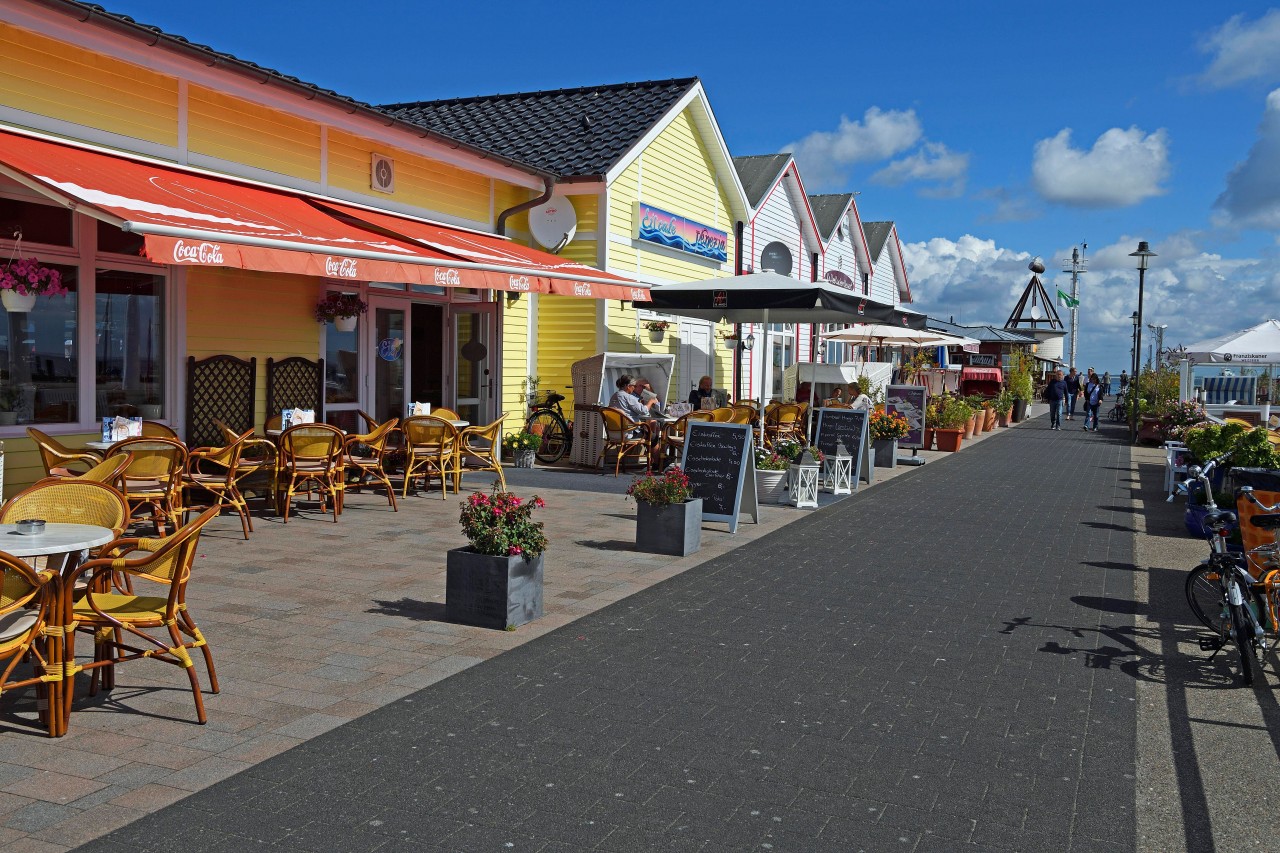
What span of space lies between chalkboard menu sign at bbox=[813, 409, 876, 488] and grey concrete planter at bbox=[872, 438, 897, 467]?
8.64 feet

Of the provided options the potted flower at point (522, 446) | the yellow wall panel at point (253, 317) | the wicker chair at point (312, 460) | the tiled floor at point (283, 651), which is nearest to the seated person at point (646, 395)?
the potted flower at point (522, 446)

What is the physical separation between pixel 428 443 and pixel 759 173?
54.0 ft

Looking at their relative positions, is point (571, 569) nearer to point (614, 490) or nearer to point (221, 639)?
point (221, 639)

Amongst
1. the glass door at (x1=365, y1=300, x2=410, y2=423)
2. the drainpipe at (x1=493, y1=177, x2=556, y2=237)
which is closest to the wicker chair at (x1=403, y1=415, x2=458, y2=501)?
the glass door at (x1=365, y1=300, x2=410, y2=423)

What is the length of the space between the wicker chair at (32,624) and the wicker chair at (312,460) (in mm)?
5273

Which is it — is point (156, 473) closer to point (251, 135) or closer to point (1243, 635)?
point (251, 135)

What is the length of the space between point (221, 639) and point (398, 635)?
949 mm

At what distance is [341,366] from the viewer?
12812 mm

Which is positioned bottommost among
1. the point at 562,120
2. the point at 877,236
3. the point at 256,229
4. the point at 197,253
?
the point at 197,253

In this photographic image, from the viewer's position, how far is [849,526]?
1096 cm

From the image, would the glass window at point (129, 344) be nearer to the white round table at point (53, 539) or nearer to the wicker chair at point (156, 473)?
the wicker chair at point (156, 473)

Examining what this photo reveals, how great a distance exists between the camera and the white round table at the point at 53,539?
449 cm

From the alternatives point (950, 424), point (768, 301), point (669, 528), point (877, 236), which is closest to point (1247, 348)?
point (950, 424)

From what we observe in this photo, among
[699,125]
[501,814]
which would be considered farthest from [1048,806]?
[699,125]
